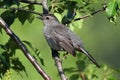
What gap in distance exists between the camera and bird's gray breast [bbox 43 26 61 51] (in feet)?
27.1

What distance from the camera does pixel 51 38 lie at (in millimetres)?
8484

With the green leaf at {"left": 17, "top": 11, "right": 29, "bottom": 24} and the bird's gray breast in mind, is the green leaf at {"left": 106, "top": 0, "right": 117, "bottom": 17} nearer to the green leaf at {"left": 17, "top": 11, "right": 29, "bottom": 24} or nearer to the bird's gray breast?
the green leaf at {"left": 17, "top": 11, "right": 29, "bottom": 24}

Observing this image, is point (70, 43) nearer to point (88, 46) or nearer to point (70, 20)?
point (70, 20)

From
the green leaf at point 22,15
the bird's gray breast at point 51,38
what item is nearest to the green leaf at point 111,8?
the green leaf at point 22,15

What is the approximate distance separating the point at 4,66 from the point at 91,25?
18.8 metres

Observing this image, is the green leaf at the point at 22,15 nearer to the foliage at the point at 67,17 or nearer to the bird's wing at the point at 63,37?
the foliage at the point at 67,17

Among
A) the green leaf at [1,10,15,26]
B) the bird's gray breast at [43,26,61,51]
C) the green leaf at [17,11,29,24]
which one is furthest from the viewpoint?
the bird's gray breast at [43,26,61,51]

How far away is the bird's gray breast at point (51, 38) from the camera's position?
27.1 feet

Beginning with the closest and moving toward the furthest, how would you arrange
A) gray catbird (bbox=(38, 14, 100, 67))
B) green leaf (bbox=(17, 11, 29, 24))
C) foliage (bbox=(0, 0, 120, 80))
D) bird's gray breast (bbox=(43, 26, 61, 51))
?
foliage (bbox=(0, 0, 120, 80)), green leaf (bbox=(17, 11, 29, 24)), bird's gray breast (bbox=(43, 26, 61, 51)), gray catbird (bbox=(38, 14, 100, 67))

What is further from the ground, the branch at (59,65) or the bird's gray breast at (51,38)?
the branch at (59,65)

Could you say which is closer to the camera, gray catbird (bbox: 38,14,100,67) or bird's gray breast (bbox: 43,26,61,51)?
bird's gray breast (bbox: 43,26,61,51)

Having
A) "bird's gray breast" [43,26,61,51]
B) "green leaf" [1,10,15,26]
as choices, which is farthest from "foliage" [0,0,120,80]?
"bird's gray breast" [43,26,61,51]

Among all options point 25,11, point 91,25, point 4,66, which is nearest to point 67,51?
point 25,11

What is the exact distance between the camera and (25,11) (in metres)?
6.95
